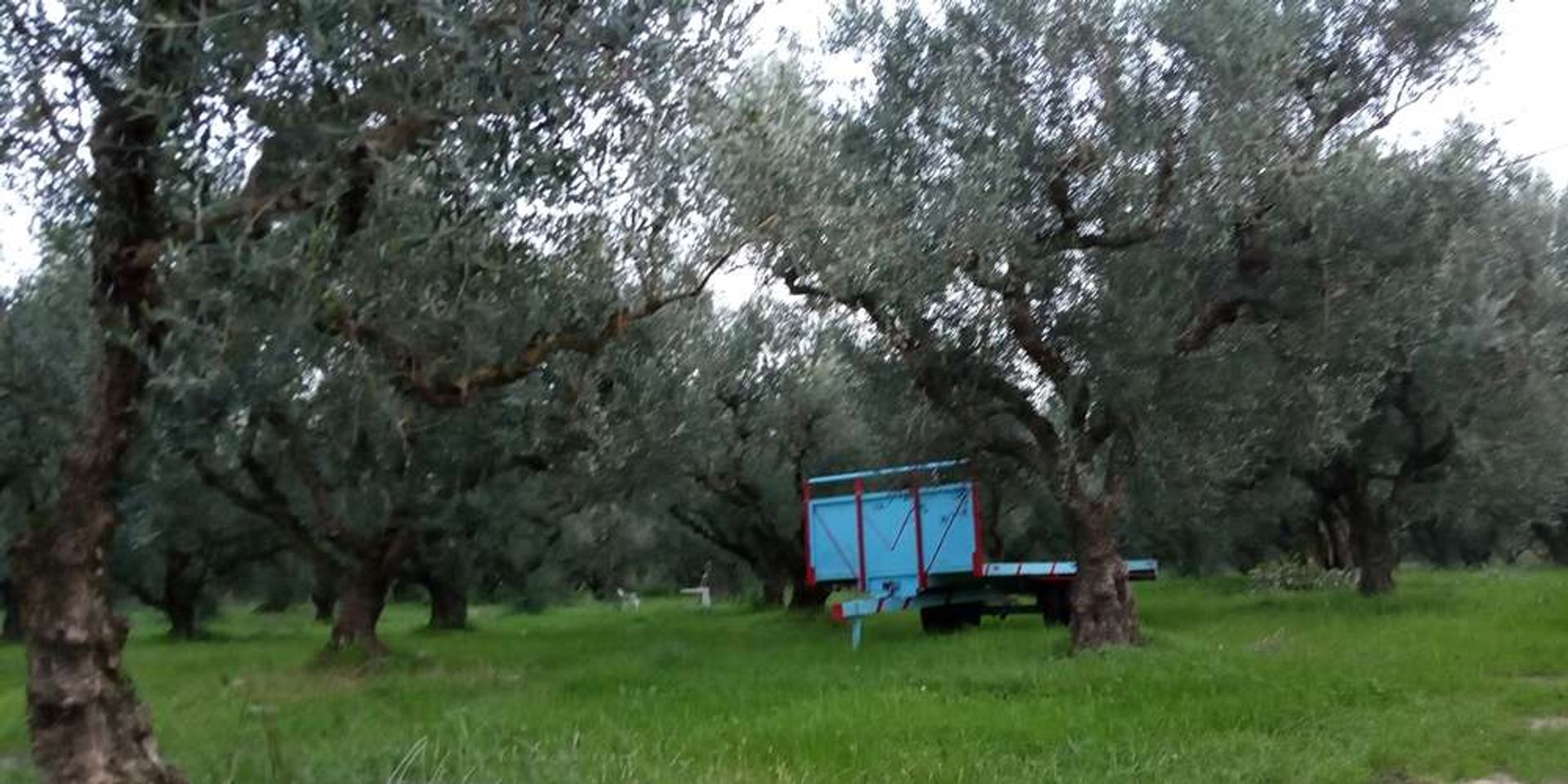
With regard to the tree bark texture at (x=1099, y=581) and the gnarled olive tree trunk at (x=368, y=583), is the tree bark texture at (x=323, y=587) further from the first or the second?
the tree bark texture at (x=1099, y=581)

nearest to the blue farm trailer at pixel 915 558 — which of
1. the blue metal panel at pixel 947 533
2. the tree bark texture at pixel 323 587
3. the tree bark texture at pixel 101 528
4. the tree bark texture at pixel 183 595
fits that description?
the blue metal panel at pixel 947 533

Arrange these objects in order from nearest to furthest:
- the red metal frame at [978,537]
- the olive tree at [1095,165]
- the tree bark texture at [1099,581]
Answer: the olive tree at [1095,165] → the tree bark texture at [1099,581] → the red metal frame at [978,537]

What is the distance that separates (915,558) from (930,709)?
36.0 ft

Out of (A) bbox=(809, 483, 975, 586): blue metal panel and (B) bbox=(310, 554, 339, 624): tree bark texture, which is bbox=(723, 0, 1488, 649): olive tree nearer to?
(A) bbox=(809, 483, 975, 586): blue metal panel

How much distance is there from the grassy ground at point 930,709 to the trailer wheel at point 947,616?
115 centimetres

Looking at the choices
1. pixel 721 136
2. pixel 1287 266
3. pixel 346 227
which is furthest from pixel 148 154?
pixel 1287 266

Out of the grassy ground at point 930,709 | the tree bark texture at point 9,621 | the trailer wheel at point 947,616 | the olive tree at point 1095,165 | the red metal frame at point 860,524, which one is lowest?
the grassy ground at point 930,709

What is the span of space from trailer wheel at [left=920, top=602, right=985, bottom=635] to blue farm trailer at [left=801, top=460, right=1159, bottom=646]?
0.02 m

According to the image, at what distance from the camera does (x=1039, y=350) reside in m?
18.0

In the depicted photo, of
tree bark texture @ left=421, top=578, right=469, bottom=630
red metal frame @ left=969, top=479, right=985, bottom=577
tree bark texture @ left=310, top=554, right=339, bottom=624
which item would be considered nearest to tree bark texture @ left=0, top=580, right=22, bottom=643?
tree bark texture @ left=310, top=554, right=339, bottom=624

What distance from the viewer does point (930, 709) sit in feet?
45.2

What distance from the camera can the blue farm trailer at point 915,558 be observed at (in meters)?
23.6

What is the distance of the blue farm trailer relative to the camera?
2359 centimetres

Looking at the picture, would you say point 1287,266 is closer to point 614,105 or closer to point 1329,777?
point 1329,777
